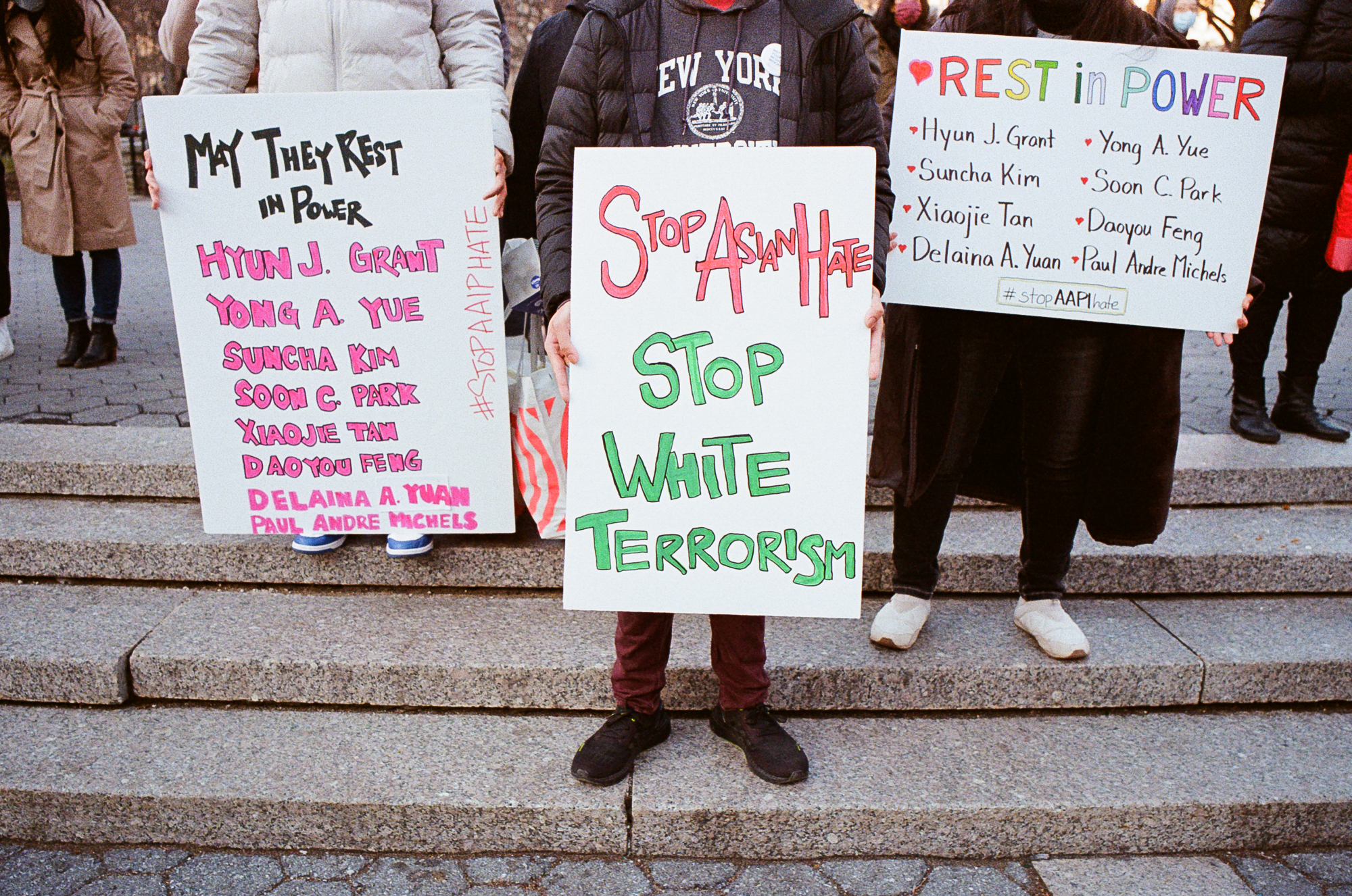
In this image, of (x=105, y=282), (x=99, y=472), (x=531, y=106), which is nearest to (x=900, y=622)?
(x=531, y=106)

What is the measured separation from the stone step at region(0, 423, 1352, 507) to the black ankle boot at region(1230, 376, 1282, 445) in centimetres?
8

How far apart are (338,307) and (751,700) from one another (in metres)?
1.58

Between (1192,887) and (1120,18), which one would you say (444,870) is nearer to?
(1192,887)

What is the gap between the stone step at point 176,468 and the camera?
131 inches

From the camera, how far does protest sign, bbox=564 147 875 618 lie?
1.95 m

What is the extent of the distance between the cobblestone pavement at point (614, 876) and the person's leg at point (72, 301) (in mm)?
3218

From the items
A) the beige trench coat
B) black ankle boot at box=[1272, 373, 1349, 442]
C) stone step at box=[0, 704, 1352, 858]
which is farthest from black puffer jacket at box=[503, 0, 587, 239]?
black ankle boot at box=[1272, 373, 1349, 442]

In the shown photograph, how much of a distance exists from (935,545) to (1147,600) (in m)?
0.90

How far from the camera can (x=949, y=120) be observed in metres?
2.38

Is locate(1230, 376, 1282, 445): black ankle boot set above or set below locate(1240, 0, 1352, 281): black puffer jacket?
below

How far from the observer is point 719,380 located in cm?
204

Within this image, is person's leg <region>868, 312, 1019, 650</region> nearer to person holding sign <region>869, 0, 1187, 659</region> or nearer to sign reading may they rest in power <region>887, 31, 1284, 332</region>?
person holding sign <region>869, 0, 1187, 659</region>

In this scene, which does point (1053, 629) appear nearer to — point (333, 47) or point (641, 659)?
point (641, 659)

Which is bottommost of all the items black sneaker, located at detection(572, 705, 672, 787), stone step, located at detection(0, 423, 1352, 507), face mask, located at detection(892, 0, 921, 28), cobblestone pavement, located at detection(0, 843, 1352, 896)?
cobblestone pavement, located at detection(0, 843, 1352, 896)
